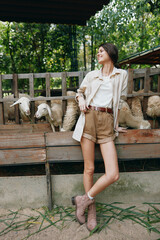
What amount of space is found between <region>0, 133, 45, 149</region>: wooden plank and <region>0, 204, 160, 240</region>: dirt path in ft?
3.08

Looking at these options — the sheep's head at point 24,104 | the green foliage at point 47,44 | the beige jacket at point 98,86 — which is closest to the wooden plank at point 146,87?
the beige jacket at point 98,86

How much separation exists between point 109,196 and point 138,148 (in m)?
0.83

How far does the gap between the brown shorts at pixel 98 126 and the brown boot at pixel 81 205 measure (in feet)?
2.38

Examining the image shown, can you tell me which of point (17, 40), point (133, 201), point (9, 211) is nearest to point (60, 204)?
point (9, 211)

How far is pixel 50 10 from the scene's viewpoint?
17.8ft

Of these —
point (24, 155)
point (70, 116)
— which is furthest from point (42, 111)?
point (24, 155)

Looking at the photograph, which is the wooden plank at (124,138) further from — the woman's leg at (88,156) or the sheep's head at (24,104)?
the sheep's head at (24,104)

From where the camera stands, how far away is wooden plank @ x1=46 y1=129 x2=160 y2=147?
2.68 meters

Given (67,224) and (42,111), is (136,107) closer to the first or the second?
(42,111)

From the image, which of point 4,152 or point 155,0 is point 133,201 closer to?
point 4,152

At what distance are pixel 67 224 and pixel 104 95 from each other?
5.56 feet

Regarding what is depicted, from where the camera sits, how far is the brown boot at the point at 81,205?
2311mm

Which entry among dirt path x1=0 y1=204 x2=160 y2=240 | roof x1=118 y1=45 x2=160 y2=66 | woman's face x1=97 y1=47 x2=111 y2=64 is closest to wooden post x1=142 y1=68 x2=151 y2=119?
woman's face x1=97 y1=47 x2=111 y2=64

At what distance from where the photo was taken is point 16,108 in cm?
318
